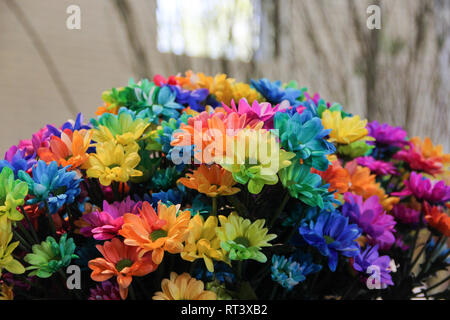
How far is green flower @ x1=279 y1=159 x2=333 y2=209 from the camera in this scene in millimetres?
335

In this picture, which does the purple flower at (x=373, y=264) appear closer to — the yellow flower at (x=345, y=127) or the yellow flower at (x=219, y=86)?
the yellow flower at (x=345, y=127)

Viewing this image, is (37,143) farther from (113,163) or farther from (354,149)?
(354,149)

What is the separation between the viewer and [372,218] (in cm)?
42

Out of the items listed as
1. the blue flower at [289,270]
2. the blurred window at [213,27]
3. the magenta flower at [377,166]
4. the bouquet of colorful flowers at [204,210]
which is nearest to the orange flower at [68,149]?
the bouquet of colorful flowers at [204,210]

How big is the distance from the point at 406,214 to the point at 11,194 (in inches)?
18.5

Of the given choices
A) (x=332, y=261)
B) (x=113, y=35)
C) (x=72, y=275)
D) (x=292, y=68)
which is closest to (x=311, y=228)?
(x=332, y=261)

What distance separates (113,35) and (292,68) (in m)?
1.23

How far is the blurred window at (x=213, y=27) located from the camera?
4.75ft

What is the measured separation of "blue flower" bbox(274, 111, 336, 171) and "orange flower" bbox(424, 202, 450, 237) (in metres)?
0.21

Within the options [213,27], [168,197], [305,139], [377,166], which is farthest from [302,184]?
[213,27]

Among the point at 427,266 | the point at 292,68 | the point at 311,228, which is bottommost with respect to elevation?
the point at 427,266

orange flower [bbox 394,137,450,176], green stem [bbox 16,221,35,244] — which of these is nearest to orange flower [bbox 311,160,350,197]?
orange flower [bbox 394,137,450,176]

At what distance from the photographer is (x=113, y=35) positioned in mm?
2490

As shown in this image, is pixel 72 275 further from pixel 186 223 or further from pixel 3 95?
pixel 3 95
